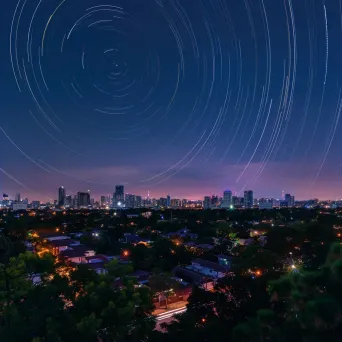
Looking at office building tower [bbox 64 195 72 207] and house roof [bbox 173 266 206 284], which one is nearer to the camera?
house roof [bbox 173 266 206 284]

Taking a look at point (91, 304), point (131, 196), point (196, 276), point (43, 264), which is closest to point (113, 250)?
point (196, 276)

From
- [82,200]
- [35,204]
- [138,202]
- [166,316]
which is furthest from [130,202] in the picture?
[166,316]

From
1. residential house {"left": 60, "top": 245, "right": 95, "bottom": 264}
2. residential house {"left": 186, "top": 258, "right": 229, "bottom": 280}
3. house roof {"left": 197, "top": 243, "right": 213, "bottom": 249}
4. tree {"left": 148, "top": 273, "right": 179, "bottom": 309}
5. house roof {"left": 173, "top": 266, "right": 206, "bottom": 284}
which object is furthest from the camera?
house roof {"left": 197, "top": 243, "right": 213, "bottom": 249}

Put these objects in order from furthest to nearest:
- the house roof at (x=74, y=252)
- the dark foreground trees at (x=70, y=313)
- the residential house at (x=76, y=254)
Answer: the house roof at (x=74, y=252) → the residential house at (x=76, y=254) → the dark foreground trees at (x=70, y=313)

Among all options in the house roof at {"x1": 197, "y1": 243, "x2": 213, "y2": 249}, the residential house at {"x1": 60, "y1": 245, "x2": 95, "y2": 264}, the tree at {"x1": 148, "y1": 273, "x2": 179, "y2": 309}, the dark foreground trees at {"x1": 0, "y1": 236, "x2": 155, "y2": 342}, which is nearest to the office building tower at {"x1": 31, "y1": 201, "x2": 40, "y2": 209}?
the residential house at {"x1": 60, "y1": 245, "x2": 95, "y2": 264}

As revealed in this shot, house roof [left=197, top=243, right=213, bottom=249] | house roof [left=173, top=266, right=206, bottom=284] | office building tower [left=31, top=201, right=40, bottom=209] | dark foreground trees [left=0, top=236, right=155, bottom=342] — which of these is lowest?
office building tower [left=31, top=201, right=40, bottom=209]

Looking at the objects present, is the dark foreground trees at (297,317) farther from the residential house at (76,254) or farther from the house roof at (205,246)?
the house roof at (205,246)

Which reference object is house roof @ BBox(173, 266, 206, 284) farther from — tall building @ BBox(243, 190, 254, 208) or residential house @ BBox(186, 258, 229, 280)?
tall building @ BBox(243, 190, 254, 208)

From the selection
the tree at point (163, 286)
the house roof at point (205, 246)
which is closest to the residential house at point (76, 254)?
the house roof at point (205, 246)

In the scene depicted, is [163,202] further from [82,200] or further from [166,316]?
[166,316]

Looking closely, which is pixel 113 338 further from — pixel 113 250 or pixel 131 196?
pixel 131 196

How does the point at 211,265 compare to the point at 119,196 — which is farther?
the point at 119,196
